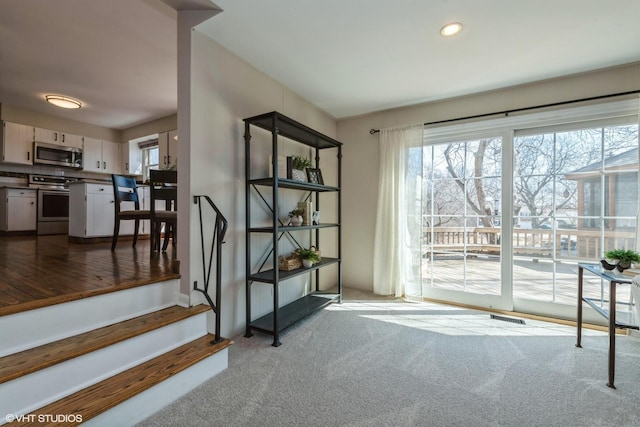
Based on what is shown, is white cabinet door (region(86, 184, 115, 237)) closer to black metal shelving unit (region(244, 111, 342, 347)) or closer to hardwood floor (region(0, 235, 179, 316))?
hardwood floor (region(0, 235, 179, 316))

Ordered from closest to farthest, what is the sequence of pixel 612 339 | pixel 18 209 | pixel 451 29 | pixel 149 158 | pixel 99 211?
pixel 612 339
pixel 451 29
pixel 99 211
pixel 18 209
pixel 149 158

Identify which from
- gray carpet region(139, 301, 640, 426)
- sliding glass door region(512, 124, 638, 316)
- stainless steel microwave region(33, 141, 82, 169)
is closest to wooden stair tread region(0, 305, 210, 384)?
gray carpet region(139, 301, 640, 426)

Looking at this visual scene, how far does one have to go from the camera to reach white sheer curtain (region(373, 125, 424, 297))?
3375 millimetres

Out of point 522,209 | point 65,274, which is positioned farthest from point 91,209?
point 522,209

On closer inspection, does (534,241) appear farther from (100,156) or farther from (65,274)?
(100,156)

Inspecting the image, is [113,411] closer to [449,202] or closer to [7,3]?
[7,3]

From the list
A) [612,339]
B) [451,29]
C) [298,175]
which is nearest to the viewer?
[612,339]

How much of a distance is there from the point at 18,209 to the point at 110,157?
64.5 inches

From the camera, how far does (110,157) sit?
5469 millimetres

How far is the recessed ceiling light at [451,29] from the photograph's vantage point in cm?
197

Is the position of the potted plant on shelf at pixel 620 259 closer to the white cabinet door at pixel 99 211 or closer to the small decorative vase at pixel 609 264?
the small decorative vase at pixel 609 264

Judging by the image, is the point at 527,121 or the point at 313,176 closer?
the point at 527,121

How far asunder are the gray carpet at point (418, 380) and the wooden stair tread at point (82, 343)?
461 millimetres

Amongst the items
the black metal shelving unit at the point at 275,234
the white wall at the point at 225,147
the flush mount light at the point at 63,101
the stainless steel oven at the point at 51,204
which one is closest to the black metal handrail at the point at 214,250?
the white wall at the point at 225,147
